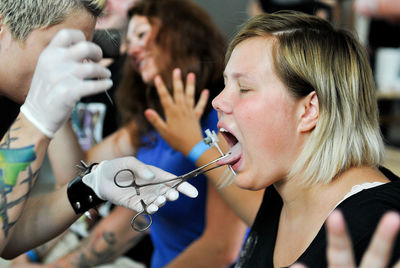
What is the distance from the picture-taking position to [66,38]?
0.78 meters

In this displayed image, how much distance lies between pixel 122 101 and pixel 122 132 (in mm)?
114

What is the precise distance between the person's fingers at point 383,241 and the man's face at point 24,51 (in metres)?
0.53

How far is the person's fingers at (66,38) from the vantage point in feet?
2.54

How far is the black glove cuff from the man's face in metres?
0.18

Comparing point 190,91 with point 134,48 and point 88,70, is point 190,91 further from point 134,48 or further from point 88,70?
point 88,70

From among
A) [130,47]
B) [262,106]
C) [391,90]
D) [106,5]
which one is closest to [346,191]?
[262,106]

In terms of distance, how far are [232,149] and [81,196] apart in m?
0.28

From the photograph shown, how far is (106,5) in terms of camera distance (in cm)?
91

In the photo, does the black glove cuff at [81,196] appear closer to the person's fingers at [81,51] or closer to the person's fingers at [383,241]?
the person's fingers at [81,51]

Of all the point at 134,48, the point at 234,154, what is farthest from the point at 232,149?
the point at 134,48

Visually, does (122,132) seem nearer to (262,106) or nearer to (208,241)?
(208,241)

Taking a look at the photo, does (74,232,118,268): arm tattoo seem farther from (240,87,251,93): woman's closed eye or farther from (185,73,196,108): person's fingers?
(240,87,251,93): woman's closed eye

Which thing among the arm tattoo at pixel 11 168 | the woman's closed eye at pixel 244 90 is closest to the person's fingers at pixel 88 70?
the arm tattoo at pixel 11 168

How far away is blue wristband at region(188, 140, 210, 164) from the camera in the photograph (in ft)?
3.78
